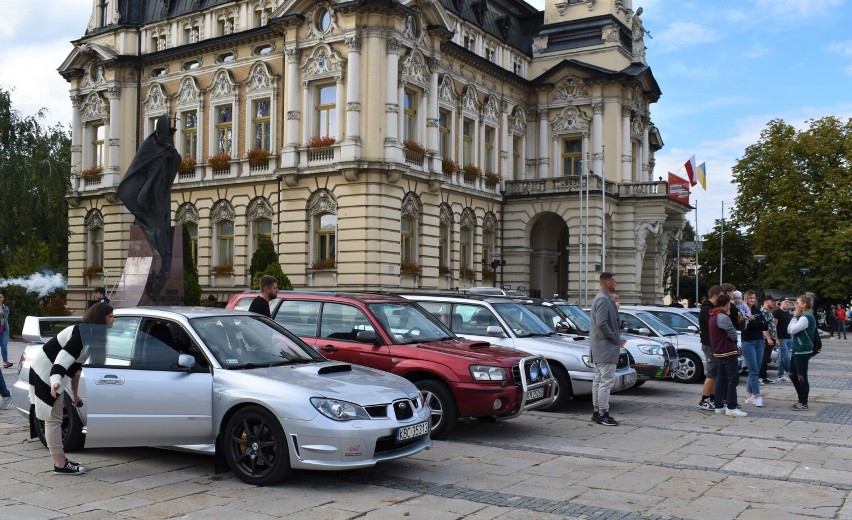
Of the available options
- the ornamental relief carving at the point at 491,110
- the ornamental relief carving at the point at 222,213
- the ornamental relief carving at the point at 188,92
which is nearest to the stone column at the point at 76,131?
the ornamental relief carving at the point at 188,92

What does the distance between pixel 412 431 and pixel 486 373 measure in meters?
2.52

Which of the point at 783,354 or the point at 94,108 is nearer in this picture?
the point at 783,354

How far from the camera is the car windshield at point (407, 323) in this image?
11453 millimetres

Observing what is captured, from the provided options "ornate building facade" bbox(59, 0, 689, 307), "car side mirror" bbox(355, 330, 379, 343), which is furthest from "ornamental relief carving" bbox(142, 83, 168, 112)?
"car side mirror" bbox(355, 330, 379, 343)

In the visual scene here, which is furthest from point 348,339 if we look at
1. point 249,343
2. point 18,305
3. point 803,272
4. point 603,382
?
point 803,272

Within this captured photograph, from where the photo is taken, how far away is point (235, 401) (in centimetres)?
816

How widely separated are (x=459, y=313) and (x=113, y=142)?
105 ft

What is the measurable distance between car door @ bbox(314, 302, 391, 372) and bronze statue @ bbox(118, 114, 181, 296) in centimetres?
795

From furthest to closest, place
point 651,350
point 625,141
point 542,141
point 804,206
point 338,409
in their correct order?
1. point 804,206
2. point 542,141
3. point 625,141
4. point 651,350
5. point 338,409

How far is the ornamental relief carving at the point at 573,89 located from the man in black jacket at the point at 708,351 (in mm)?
30630

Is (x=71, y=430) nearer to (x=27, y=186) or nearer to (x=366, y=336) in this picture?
(x=366, y=336)

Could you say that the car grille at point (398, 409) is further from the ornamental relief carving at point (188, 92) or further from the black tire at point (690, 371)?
the ornamental relief carving at point (188, 92)

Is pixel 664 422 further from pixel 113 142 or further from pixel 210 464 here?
pixel 113 142

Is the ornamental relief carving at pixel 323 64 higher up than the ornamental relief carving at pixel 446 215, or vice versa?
the ornamental relief carving at pixel 323 64
